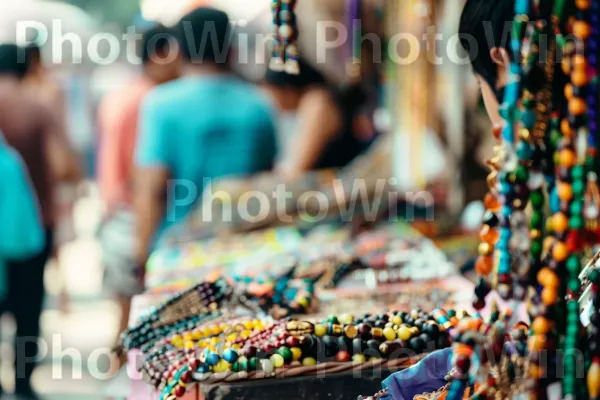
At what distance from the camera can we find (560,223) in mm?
838

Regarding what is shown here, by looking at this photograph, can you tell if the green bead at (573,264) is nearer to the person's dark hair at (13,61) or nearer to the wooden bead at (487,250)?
the wooden bead at (487,250)

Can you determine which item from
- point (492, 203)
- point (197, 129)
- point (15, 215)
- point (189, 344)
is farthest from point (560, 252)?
point (15, 215)

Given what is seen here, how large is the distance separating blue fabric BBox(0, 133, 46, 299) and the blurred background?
0.44 meters

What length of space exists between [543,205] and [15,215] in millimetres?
2735

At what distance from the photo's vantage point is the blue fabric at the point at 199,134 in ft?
10.4

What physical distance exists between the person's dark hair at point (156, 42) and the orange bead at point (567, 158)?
2940 millimetres

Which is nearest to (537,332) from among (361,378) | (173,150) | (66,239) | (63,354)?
(361,378)

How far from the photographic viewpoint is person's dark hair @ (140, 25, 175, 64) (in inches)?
144

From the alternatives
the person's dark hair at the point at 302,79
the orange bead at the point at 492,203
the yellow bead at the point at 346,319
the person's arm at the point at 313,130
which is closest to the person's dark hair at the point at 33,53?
the person's dark hair at the point at 302,79

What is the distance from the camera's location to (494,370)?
0.93 metres

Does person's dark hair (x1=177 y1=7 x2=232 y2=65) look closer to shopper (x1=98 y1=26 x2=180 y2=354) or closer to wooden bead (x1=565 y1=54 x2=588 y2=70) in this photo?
shopper (x1=98 y1=26 x2=180 y2=354)

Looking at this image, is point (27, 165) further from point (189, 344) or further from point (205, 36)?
point (189, 344)

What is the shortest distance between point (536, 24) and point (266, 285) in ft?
3.15

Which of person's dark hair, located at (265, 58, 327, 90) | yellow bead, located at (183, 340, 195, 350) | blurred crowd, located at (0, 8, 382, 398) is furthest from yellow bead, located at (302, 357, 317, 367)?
person's dark hair, located at (265, 58, 327, 90)
